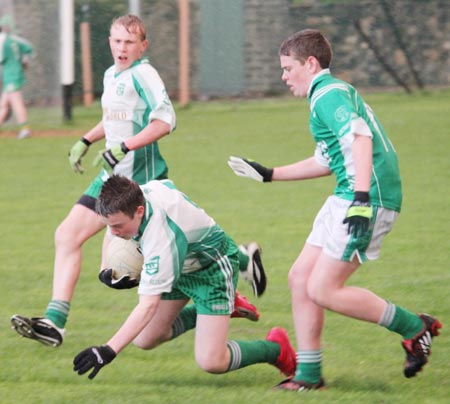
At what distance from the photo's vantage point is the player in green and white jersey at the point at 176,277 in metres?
4.99

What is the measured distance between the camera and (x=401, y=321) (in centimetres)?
547

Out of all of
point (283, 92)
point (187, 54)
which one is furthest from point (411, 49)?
point (187, 54)

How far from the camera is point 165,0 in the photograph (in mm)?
23938

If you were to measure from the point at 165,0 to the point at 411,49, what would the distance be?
5.76 m

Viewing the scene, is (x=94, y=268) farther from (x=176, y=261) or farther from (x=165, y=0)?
(x=165, y=0)

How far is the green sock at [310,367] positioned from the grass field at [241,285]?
0.10m

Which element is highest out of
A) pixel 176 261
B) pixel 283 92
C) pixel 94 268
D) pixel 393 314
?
pixel 176 261

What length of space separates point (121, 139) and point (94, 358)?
7.64 feet

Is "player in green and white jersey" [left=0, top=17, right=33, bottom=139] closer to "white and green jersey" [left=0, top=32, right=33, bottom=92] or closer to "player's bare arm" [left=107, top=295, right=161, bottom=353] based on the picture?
"white and green jersey" [left=0, top=32, right=33, bottom=92]

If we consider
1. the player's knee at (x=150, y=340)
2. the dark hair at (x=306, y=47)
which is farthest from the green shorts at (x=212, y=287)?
the dark hair at (x=306, y=47)

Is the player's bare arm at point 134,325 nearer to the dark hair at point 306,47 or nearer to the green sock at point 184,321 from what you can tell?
the green sock at point 184,321

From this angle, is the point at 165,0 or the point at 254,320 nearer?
the point at 254,320

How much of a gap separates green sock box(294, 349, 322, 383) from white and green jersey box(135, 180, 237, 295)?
2.09 feet

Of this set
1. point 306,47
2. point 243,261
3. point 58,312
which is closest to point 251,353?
point 243,261
